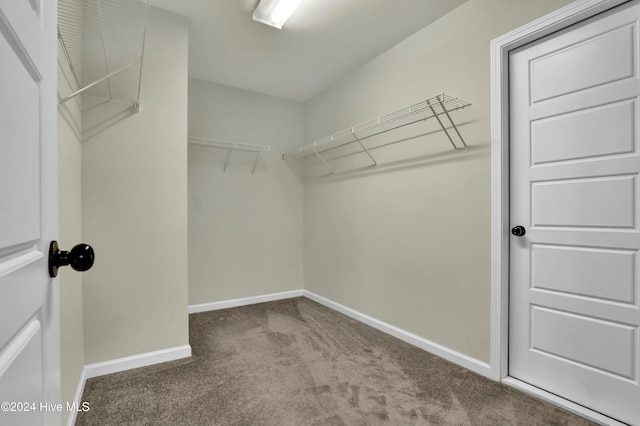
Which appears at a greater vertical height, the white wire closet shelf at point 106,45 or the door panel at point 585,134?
the white wire closet shelf at point 106,45

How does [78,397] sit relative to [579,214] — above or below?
below

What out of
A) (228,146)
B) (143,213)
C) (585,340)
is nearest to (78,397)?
(143,213)

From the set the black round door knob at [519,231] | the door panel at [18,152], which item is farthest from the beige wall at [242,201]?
the door panel at [18,152]

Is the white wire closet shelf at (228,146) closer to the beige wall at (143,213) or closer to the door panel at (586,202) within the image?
the beige wall at (143,213)

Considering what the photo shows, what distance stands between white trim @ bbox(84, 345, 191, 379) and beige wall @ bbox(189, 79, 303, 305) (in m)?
1.06

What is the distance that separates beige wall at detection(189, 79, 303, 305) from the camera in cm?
334

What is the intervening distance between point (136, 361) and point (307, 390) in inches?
48.8

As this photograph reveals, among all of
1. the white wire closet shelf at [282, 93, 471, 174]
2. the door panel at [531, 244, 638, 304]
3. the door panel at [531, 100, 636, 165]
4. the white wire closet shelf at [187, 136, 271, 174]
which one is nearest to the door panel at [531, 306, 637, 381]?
the door panel at [531, 244, 638, 304]

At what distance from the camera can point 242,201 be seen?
361 cm

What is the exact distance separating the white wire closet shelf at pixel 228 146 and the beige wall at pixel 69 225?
1.33 meters

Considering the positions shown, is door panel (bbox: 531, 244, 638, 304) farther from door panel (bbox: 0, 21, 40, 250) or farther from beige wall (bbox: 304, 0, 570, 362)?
door panel (bbox: 0, 21, 40, 250)

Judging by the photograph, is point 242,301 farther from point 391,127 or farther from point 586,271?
point 586,271

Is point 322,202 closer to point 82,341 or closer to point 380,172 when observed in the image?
point 380,172

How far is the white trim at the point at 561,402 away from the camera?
5.17 ft
